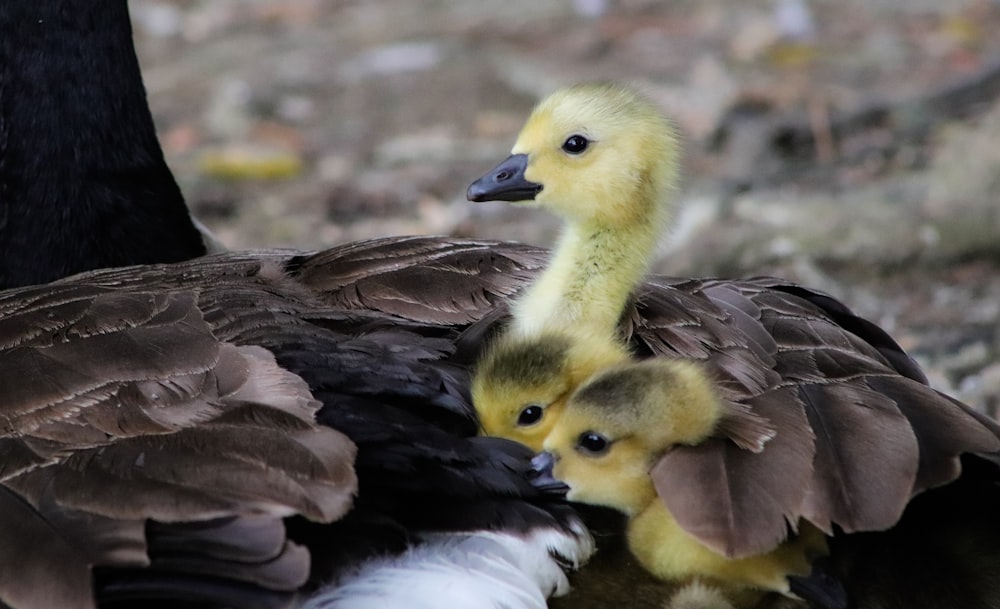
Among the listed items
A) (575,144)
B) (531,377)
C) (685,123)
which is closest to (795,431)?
(531,377)

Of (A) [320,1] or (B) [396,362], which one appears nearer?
(B) [396,362]

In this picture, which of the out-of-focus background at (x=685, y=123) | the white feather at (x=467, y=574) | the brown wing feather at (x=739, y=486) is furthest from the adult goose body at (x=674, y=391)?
the out-of-focus background at (x=685, y=123)

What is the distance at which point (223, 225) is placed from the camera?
20.6 ft

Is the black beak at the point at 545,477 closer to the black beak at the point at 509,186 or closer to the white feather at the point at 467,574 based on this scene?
the white feather at the point at 467,574

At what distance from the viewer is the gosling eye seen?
7.98 ft

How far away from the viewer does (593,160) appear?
3078mm

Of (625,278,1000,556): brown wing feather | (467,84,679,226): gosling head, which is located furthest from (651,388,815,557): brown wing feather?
(467,84,679,226): gosling head

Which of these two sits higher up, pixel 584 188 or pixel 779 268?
pixel 584 188

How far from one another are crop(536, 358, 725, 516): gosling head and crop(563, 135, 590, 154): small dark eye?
0.75 meters

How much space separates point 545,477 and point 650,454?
0.55 feet

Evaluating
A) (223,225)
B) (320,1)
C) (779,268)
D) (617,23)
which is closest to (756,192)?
(779,268)

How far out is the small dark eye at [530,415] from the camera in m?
2.57

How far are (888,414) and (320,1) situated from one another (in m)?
7.45

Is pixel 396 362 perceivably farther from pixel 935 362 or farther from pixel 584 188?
pixel 935 362
